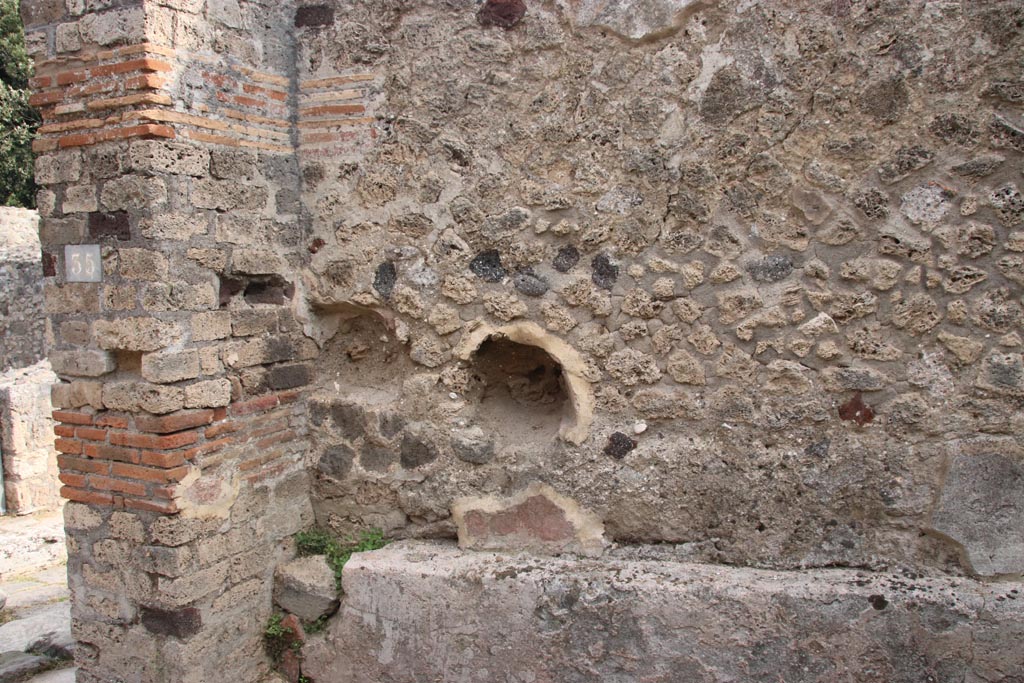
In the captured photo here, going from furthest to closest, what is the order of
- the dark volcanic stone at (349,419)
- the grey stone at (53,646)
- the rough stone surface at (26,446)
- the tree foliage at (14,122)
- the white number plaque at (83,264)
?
the tree foliage at (14,122)
the rough stone surface at (26,446)
the grey stone at (53,646)
the dark volcanic stone at (349,419)
the white number plaque at (83,264)

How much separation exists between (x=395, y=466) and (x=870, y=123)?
90.1 inches

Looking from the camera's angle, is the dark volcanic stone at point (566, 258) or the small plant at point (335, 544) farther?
the small plant at point (335, 544)

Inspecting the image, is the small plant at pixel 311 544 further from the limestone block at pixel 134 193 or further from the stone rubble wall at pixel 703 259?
the limestone block at pixel 134 193

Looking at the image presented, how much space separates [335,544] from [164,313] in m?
1.28

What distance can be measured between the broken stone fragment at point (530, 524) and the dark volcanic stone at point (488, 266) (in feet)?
2.82

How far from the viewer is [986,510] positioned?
2559 mm

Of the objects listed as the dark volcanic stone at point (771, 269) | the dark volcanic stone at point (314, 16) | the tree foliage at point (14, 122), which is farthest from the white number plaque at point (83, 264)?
the tree foliage at point (14, 122)

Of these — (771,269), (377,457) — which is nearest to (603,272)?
(771,269)

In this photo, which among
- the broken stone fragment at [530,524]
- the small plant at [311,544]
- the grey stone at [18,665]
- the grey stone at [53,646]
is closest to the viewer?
the broken stone fragment at [530,524]

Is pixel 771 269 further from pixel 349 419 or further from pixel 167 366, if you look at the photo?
pixel 167 366

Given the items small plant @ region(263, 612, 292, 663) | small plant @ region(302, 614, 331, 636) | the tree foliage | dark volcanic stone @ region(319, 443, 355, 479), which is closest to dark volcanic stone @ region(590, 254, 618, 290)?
dark volcanic stone @ region(319, 443, 355, 479)

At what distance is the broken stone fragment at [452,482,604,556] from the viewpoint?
293 cm

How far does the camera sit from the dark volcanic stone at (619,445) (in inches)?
112

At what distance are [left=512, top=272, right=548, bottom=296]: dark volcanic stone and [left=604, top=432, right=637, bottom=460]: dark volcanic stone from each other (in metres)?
0.64
